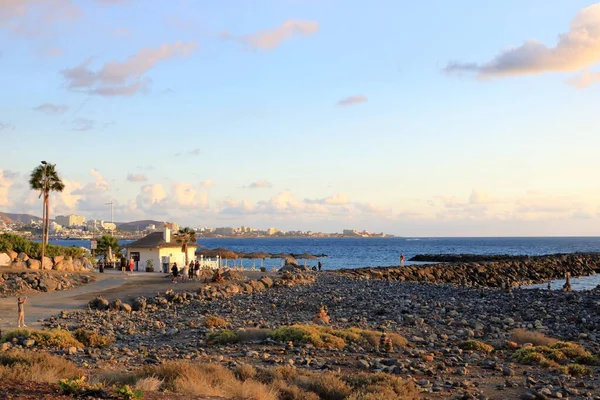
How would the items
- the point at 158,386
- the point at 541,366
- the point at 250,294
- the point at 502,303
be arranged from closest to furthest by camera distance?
the point at 158,386 → the point at 541,366 → the point at 502,303 → the point at 250,294

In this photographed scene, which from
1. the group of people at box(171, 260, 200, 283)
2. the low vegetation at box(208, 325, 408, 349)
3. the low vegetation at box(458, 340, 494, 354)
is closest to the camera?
the low vegetation at box(458, 340, 494, 354)

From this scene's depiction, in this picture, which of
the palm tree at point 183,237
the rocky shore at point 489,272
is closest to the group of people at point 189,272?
the palm tree at point 183,237

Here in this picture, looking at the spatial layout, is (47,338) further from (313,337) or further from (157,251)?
(157,251)

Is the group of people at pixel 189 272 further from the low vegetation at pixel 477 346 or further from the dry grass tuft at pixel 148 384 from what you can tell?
the dry grass tuft at pixel 148 384

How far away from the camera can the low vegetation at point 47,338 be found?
651 inches

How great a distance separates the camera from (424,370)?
1315 centimetres

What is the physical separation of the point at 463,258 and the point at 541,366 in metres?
92.9

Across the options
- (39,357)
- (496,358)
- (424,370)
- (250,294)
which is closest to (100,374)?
(39,357)

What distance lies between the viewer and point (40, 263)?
44.2m

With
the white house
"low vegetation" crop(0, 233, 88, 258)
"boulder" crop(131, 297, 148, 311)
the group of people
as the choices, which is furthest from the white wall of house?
"boulder" crop(131, 297, 148, 311)

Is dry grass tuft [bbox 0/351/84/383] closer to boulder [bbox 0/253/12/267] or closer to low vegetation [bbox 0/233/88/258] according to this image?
boulder [bbox 0/253/12/267]

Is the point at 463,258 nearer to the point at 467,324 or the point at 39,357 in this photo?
the point at 467,324

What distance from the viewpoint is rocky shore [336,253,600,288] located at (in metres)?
62.4

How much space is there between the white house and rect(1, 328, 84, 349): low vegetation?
31216 mm
